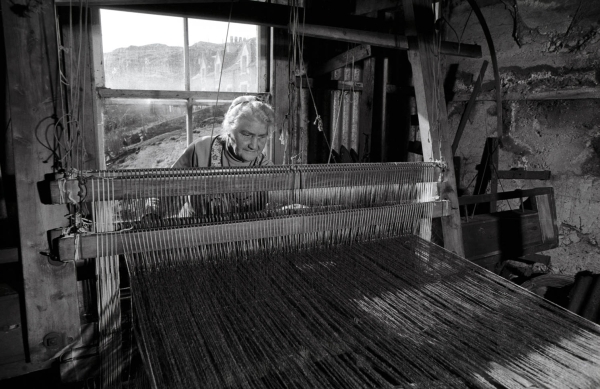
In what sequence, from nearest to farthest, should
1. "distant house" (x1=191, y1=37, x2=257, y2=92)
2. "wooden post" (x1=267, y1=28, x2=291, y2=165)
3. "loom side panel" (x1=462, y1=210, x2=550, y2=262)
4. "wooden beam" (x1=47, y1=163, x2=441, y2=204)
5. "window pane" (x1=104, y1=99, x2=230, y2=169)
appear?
1. "wooden beam" (x1=47, y1=163, x2=441, y2=204)
2. "loom side panel" (x1=462, y1=210, x2=550, y2=262)
3. "window pane" (x1=104, y1=99, x2=230, y2=169)
4. "distant house" (x1=191, y1=37, x2=257, y2=92)
5. "wooden post" (x1=267, y1=28, x2=291, y2=165)

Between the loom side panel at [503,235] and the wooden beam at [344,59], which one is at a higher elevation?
the wooden beam at [344,59]

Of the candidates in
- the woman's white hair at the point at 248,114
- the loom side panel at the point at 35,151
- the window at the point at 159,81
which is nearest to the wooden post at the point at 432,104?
the woman's white hair at the point at 248,114

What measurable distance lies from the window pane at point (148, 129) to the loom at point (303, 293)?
8.90 feet

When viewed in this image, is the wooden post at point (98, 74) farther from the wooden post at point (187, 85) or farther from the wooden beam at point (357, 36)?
the wooden beam at point (357, 36)

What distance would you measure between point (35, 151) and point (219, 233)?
614 mm

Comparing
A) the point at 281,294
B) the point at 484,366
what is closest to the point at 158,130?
the point at 281,294

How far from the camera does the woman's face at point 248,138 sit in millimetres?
2850

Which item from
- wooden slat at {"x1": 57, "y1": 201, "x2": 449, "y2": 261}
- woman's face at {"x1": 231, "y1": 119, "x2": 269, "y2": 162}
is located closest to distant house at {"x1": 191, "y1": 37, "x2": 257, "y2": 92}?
woman's face at {"x1": 231, "y1": 119, "x2": 269, "y2": 162}

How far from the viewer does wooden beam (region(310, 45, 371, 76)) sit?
384cm

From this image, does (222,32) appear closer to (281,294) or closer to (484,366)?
(281,294)

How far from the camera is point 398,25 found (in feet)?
11.9

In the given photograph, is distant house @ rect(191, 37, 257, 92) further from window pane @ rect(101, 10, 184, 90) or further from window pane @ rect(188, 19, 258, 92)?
window pane @ rect(101, 10, 184, 90)

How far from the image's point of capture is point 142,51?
3955mm

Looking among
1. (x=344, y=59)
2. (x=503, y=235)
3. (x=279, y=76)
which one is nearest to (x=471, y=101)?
(x=344, y=59)
